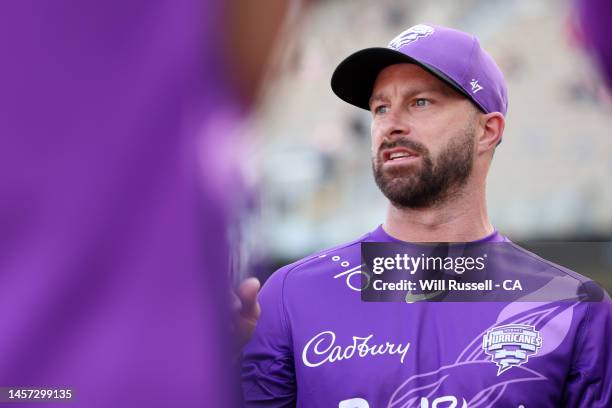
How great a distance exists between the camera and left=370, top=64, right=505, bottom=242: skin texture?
3.76ft

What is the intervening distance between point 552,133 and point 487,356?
401 millimetres

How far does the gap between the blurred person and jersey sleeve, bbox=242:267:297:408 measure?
261 mm

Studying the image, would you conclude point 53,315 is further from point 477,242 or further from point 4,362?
point 477,242

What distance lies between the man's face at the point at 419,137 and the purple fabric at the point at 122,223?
0.38 meters

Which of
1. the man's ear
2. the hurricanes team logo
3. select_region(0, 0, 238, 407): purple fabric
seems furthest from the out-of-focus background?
select_region(0, 0, 238, 407): purple fabric

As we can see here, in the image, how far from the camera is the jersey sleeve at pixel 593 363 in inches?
43.6

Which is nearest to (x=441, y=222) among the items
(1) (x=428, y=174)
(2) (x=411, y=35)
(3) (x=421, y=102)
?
(1) (x=428, y=174)

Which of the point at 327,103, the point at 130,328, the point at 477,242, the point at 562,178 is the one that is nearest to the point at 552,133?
the point at 562,178

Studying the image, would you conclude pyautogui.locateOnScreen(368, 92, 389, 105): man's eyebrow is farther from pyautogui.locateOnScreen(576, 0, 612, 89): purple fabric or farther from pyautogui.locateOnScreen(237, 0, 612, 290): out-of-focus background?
pyautogui.locateOnScreen(576, 0, 612, 89): purple fabric

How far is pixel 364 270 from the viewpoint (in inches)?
46.3

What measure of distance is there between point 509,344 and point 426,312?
13 centimetres

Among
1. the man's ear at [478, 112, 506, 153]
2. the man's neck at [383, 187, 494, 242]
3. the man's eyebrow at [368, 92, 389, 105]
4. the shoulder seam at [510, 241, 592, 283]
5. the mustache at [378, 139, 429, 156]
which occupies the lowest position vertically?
the shoulder seam at [510, 241, 592, 283]

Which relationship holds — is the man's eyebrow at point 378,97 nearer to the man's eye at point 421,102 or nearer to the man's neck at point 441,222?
the man's eye at point 421,102

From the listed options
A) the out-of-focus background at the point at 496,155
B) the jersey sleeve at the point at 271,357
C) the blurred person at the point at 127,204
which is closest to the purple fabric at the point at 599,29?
the out-of-focus background at the point at 496,155
